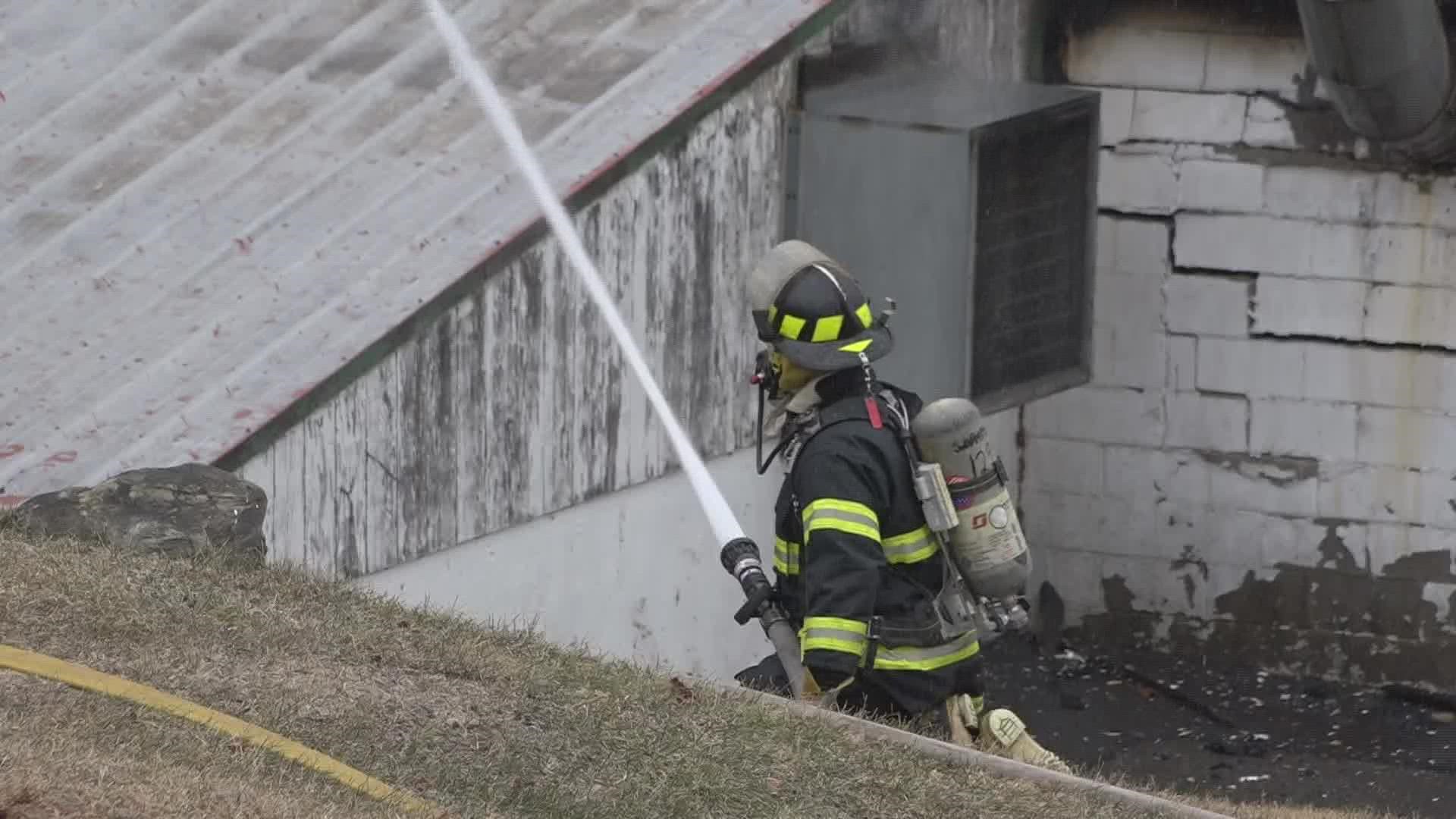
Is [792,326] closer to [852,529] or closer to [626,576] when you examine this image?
[852,529]

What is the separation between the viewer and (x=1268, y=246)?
9.92 metres

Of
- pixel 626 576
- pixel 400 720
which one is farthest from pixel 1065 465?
pixel 400 720

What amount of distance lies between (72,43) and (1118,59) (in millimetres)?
4453

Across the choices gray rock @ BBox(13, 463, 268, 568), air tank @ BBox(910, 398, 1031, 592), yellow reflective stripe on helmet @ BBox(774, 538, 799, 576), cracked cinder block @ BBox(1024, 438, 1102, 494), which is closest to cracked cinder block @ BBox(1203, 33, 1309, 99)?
cracked cinder block @ BBox(1024, 438, 1102, 494)

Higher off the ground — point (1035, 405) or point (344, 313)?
point (344, 313)

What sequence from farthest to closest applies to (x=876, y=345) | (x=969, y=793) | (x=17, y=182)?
(x=17, y=182), (x=876, y=345), (x=969, y=793)

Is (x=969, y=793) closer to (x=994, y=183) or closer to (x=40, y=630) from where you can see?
(x=40, y=630)

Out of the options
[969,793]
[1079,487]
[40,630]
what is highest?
[40,630]

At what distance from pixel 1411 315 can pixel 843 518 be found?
5.13m

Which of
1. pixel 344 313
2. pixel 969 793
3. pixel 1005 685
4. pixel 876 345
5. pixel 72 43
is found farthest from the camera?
pixel 1005 685

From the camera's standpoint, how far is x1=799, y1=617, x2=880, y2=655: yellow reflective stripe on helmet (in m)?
5.32

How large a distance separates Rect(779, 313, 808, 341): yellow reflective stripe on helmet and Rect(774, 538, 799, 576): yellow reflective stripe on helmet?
1.66 ft

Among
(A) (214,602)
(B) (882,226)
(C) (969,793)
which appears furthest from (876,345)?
(B) (882,226)

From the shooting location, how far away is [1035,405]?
10422mm
